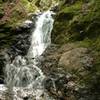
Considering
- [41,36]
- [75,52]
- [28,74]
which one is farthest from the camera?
[41,36]

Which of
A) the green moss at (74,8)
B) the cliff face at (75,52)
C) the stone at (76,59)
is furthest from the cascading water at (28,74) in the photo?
the green moss at (74,8)

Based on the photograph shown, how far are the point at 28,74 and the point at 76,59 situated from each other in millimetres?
2497

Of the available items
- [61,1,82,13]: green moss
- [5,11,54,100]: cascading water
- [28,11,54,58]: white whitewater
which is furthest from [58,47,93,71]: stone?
[28,11,54,58]: white whitewater

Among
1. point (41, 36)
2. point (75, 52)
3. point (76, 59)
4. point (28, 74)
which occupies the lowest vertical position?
point (28, 74)

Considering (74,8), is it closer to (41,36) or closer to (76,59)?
(41,36)

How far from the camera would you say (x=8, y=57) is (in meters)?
14.9

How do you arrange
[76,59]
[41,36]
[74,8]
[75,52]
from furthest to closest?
[41,36], [74,8], [75,52], [76,59]

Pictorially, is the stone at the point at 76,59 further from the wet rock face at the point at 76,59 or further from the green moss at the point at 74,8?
the green moss at the point at 74,8

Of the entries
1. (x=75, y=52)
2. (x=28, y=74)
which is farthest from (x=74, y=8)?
(x=28, y=74)

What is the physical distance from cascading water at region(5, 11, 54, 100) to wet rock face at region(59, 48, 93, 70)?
3.61ft

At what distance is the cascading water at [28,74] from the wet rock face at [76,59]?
110cm

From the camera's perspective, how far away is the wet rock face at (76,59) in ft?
34.3

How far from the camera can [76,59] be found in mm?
10930

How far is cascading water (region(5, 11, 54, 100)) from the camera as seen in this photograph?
10.8 m
